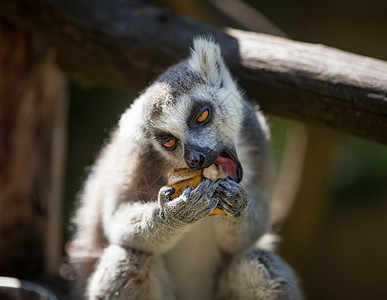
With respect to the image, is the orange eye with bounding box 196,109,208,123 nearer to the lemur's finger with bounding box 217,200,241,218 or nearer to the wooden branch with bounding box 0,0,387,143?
the lemur's finger with bounding box 217,200,241,218

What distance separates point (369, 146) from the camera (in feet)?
22.7

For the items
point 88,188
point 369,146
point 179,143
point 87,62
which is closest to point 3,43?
point 87,62

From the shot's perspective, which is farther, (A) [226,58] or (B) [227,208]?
(A) [226,58]

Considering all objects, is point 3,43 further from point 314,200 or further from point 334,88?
point 314,200

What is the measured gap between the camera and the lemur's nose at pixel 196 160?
2.26m

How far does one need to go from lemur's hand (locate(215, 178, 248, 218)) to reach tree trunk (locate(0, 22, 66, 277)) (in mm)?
2161

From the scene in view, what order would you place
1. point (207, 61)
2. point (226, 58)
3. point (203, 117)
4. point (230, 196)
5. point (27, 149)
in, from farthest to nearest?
point (27, 149)
point (226, 58)
point (207, 61)
point (203, 117)
point (230, 196)

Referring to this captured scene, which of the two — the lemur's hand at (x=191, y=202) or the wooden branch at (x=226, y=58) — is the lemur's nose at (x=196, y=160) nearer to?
the lemur's hand at (x=191, y=202)

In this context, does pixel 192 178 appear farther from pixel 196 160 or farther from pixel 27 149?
pixel 27 149

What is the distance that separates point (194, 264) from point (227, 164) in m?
0.95

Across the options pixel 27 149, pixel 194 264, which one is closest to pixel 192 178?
pixel 194 264

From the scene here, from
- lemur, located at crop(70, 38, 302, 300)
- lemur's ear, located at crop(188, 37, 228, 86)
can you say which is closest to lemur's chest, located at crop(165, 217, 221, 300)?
lemur, located at crop(70, 38, 302, 300)

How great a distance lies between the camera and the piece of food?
2449 millimetres

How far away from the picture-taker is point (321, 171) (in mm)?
5289
